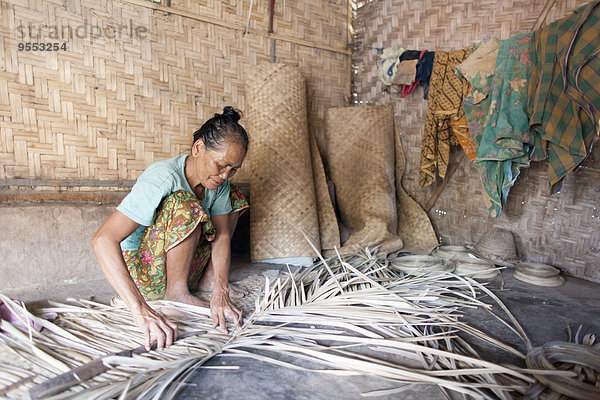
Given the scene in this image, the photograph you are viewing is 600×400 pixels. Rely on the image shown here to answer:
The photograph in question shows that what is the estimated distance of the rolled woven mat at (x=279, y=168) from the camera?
109 inches

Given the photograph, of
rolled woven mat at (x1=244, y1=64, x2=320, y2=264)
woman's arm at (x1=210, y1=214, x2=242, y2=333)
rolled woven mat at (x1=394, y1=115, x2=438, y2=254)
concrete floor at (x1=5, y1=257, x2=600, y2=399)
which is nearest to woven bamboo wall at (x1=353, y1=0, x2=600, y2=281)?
rolled woven mat at (x1=394, y1=115, x2=438, y2=254)

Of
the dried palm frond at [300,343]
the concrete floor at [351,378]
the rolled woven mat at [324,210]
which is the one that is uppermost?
the rolled woven mat at [324,210]

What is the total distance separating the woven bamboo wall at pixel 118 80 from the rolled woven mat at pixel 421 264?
1.42 meters

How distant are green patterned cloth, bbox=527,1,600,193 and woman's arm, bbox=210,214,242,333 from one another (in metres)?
1.81

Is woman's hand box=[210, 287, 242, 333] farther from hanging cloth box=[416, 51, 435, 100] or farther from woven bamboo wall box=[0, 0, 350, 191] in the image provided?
hanging cloth box=[416, 51, 435, 100]

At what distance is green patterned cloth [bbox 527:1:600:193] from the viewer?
74.7 inches

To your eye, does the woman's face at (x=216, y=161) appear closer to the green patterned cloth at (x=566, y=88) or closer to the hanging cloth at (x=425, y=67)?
the green patterned cloth at (x=566, y=88)

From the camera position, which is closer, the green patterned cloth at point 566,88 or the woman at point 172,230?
the woman at point 172,230

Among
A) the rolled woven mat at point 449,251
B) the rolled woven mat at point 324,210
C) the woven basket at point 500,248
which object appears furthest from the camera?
the rolled woven mat at point 324,210

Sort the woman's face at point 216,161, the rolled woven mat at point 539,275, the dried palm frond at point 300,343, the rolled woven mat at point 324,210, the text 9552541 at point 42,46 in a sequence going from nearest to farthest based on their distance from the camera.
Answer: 1. the dried palm frond at point 300,343
2. the woman's face at point 216,161
3. the text 9552541 at point 42,46
4. the rolled woven mat at point 539,275
5. the rolled woven mat at point 324,210

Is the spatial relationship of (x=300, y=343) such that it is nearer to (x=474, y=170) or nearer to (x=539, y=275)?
(x=539, y=275)

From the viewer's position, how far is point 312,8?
133 inches

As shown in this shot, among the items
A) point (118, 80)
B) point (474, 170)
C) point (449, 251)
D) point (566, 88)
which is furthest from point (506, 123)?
point (118, 80)

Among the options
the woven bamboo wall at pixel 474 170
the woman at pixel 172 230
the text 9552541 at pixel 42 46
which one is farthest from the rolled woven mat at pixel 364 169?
the text 9552541 at pixel 42 46
